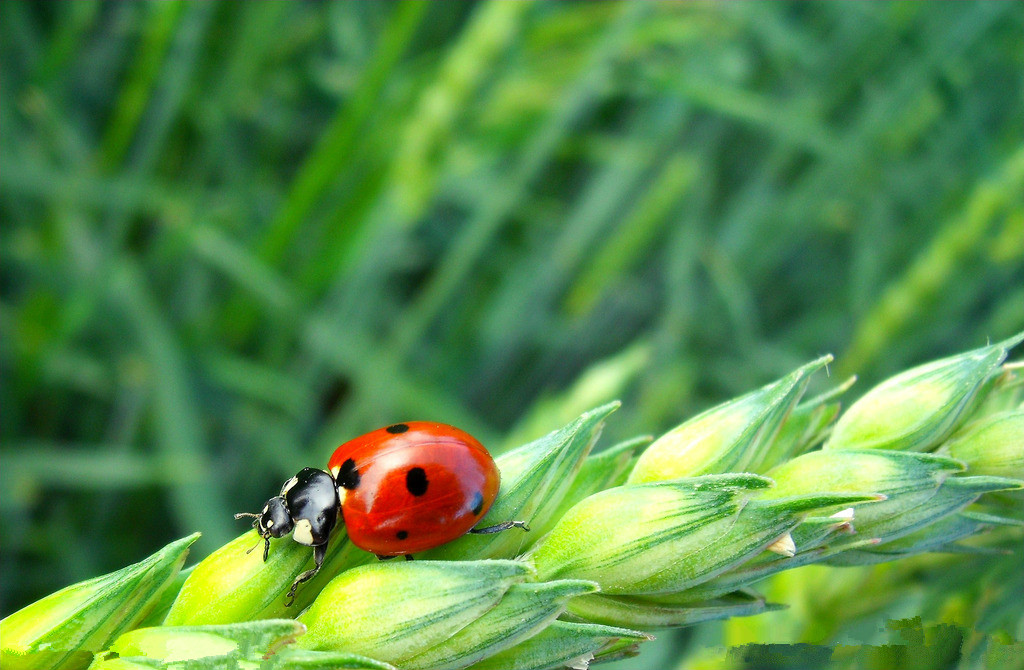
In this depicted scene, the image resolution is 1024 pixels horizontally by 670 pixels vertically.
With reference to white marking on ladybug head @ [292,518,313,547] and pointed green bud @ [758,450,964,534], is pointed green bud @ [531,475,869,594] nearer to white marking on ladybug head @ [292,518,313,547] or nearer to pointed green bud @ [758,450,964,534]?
pointed green bud @ [758,450,964,534]

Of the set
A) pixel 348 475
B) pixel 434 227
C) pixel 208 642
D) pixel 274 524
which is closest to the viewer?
pixel 208 642

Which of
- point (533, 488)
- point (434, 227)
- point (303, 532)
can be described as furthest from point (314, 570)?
point (434, 227)

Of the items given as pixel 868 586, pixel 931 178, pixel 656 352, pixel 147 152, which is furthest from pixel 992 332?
pixel 147 152

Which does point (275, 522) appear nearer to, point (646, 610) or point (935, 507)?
point (646, 610)

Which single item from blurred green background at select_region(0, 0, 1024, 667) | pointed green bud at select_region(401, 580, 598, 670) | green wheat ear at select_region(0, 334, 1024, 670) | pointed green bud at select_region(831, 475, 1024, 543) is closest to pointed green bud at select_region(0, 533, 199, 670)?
green wheat ear at select_region(0, 334, 1024, 670)

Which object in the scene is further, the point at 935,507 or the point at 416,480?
the point at 416,480

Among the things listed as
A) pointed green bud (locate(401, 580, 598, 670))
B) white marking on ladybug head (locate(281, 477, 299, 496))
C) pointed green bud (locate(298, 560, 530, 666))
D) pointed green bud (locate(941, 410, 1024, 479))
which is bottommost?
pointed green bud (locate(941, 410, 1024, 479))
